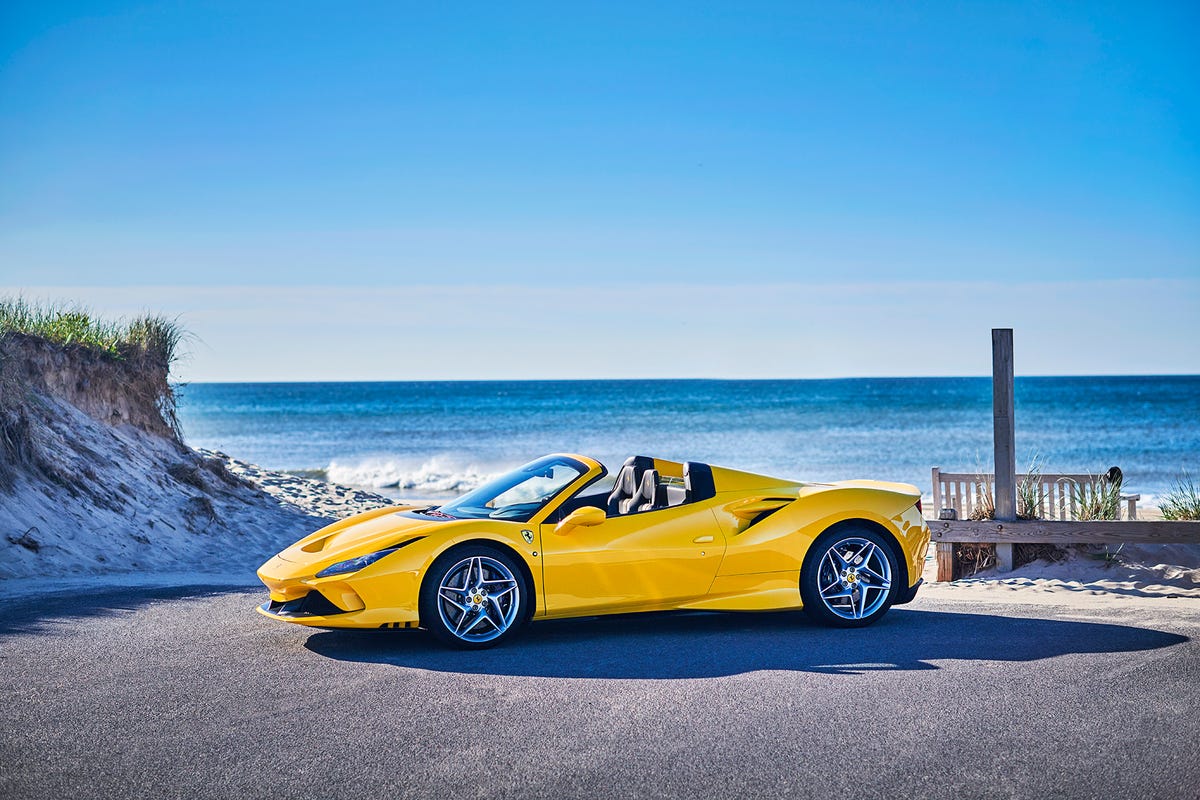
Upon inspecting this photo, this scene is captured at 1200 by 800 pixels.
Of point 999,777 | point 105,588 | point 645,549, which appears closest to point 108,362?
point 105,588

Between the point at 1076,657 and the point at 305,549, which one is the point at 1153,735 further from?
the point at 305,549

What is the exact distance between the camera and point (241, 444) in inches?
1887

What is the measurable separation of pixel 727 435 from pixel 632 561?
45435 millimetres

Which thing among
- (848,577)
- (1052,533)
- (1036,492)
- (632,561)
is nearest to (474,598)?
(632,561)

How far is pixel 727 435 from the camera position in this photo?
52500 mm

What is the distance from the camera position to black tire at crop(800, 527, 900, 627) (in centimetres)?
788

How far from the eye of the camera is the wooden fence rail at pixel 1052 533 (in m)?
10.2

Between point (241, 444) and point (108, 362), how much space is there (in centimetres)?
3325

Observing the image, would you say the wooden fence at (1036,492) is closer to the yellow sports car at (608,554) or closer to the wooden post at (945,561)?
the wooden post at (945,561)

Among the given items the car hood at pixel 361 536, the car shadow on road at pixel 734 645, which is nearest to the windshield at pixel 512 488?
the car hood at pixel 361 536

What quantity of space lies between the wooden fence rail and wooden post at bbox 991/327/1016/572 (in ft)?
0.60

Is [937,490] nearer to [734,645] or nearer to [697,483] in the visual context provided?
[697,483]

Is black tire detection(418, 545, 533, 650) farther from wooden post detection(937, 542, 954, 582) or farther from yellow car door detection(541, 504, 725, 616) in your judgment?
wooden post detection(937, 542, 954, 582)

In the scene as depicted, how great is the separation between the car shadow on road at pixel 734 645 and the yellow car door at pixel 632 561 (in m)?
0.30
